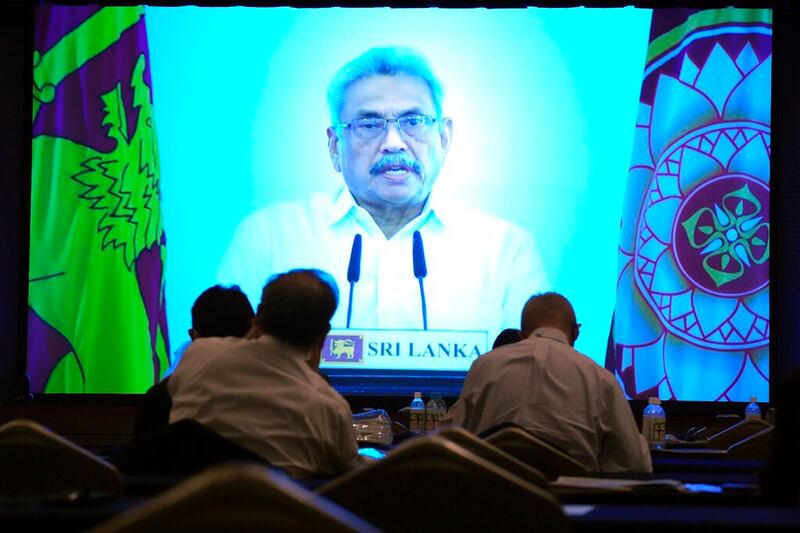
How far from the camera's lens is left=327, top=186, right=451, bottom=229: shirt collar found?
6.91m

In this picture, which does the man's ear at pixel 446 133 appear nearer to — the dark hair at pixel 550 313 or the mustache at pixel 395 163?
the mustache at pixel 395 163

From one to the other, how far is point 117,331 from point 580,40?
9.77ft

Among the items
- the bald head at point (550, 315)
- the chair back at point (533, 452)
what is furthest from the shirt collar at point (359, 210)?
the chair back at point (533, 452)

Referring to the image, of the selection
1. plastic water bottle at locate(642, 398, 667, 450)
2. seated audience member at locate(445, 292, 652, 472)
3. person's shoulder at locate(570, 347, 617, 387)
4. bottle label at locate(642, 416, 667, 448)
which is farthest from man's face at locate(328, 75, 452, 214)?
person's shoulder at locate(570, 347, 617, 387)

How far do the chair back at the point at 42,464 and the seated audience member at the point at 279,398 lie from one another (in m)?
0.63

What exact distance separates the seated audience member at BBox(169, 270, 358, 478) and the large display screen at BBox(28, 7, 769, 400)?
3.81 meters

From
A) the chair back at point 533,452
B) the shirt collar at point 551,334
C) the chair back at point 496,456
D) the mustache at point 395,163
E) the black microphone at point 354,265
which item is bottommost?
the chair back at point 533,452

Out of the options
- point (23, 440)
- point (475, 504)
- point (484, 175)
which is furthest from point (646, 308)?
point (475, 504)

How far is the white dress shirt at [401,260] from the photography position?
6848 mm

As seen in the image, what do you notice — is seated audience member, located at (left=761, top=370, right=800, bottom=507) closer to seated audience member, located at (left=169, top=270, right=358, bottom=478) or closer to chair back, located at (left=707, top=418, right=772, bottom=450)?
seated audience member, located at (left=169, top=270, right=358, bottom=478)

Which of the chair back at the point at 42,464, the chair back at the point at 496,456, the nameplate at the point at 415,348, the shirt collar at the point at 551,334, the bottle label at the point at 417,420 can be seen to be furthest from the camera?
Answer: the nameplate at the point at 415,348

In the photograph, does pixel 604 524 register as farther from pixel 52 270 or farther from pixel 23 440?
pixel 52 270

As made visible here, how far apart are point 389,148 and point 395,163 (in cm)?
9

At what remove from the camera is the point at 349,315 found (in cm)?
683
